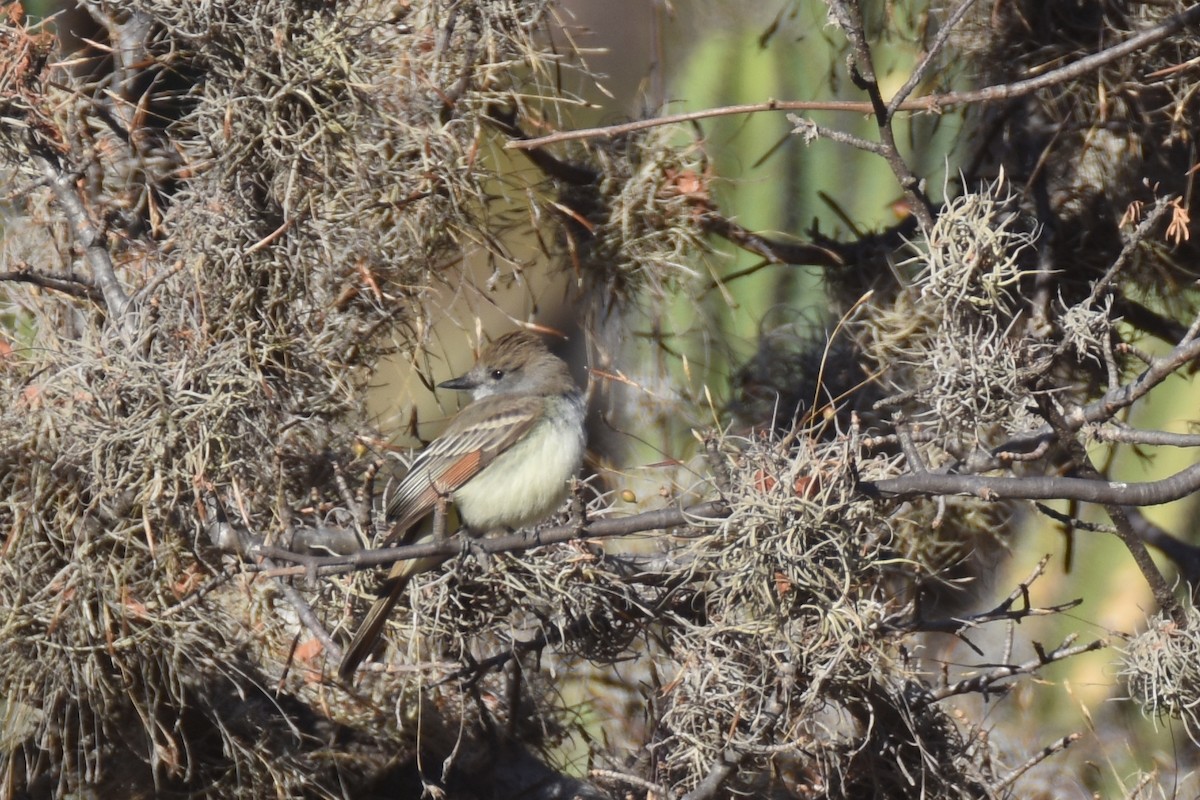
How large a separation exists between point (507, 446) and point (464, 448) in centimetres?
11

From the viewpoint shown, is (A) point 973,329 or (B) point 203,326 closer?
(A) point 973,329

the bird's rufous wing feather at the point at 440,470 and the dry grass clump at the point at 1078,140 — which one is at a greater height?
the dry grass clump at the point at 1078,140

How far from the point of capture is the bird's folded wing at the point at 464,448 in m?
3.00

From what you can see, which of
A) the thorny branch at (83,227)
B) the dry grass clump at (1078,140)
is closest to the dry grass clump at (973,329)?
the dry grass clump at (1078,140)

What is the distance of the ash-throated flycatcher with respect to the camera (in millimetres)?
3146

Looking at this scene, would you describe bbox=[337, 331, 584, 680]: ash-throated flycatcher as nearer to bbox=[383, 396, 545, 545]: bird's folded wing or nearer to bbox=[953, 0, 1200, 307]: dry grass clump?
bbox=[383, 396, 545, 545]: bird's folded wing

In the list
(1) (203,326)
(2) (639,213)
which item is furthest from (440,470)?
(2) (639,213)

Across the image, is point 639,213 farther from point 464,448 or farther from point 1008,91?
point 1008,91

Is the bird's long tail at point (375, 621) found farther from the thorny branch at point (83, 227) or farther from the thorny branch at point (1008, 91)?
the thorny branch at point (1008, 91)

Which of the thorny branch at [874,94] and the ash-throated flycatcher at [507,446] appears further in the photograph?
the ash-throated flycatcher at [507,446]

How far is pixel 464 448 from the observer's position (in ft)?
10.5

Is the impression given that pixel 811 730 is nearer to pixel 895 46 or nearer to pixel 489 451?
pixel 489 451

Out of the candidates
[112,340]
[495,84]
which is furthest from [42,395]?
[495,84]

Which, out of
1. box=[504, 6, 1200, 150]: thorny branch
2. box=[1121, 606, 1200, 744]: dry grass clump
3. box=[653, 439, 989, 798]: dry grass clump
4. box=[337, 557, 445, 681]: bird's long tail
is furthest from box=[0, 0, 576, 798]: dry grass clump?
box=[1121, 606, 1200, 744]: dry grass clump
